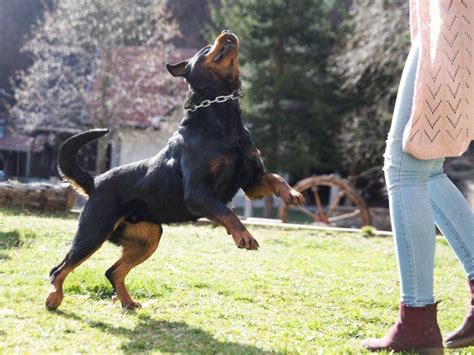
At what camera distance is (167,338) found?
2.96 m

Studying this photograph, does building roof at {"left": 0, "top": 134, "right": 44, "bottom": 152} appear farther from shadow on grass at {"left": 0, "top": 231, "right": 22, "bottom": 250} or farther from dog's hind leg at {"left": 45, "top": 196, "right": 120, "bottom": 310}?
dog's hind leg at {"left": 45, "top": 196, "right": 120, "bottom": 310}

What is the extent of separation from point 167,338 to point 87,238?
82 centimetres

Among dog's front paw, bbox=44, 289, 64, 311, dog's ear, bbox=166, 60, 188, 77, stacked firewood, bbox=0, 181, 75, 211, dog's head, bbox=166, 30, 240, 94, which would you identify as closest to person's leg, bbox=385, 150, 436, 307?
dog's head, bbox=166, 30, 240, 94

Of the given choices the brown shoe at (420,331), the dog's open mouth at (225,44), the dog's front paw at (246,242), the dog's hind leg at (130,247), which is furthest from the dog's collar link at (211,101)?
the brown shoe at (420,331)

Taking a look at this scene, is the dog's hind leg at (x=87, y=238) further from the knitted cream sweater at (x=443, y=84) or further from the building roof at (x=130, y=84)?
the building roof at (x=130, y=84)

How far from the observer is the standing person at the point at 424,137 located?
8.43 ft

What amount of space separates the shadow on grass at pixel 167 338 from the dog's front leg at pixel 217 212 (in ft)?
1.58

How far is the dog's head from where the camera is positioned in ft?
11.8

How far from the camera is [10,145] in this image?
24359mm

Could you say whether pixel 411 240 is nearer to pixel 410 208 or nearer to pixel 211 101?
pixel 410 208

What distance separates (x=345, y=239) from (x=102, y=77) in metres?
14.3

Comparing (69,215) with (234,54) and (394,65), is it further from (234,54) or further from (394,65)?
(394,65)

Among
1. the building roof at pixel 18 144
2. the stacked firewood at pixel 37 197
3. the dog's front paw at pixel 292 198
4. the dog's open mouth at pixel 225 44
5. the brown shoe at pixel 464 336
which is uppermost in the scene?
the dog's open mouth at pixel 225 44

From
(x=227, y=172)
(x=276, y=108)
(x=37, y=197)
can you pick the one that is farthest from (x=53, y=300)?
(x=276, y=108)
